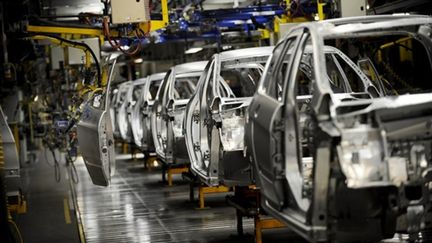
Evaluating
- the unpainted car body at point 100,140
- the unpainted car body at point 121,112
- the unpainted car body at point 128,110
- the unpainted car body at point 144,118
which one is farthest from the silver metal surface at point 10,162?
the unpainted car body at point 121,112

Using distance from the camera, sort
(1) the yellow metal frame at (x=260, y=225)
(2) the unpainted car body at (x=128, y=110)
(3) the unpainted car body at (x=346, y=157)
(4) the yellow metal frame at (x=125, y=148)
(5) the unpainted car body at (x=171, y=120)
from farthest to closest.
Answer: (4) the yellow metal frame at (x=125, y=148) < (2) the unpainted car body at (x=128, y=110) < (5) the unpainted car body at (x=171, y=120) < (1) the yellow metal frame at (x=260, y=225) < (3) the unpainted car body at (x=346, y=157)

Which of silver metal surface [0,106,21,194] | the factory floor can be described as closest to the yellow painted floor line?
the factory floor

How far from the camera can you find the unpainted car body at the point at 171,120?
13.5 meters

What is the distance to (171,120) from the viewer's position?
1362 centimetres

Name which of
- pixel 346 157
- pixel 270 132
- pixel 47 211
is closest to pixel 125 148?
pixel 47 211

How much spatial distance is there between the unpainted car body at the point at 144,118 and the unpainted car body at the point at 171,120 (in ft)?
6.23

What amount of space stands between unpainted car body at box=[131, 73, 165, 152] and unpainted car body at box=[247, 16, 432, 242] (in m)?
10.1

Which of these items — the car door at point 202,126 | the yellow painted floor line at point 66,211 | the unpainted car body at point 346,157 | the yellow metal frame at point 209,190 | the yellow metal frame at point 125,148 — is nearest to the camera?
the unpainted car body at point 346,157

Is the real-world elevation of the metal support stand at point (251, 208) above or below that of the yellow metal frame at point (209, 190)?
above

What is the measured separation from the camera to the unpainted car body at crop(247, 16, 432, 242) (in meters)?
6.00

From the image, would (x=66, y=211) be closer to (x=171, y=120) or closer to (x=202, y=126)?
(x=171, y=120)

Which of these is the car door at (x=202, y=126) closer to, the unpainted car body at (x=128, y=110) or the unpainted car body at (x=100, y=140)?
the unpainted car body at (x=100, y=140)

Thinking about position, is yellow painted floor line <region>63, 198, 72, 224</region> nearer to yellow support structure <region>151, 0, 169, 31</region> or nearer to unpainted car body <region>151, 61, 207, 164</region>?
unpainted car body <region>151, 61, 207, 164</region>

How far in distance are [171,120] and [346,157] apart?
7.81m
